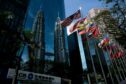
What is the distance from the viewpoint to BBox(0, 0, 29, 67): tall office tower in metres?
28.6

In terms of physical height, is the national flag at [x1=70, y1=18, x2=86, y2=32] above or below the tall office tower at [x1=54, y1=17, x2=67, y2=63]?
below

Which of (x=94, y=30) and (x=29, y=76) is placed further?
(x=29, y=76)

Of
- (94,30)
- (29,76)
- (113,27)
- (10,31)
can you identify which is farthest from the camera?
(10,31)

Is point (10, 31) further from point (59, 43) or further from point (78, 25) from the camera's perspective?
point (59, 43)

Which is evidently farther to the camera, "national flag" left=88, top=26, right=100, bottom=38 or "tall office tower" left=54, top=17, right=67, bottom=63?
"tall office tower" left=54, top=17, right=67, bottom=63

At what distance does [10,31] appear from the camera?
1259 inches

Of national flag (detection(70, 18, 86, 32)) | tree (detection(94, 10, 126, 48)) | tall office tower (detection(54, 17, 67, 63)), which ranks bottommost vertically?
tree (detection(94, 10, 126, 48))

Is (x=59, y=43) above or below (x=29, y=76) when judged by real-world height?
above

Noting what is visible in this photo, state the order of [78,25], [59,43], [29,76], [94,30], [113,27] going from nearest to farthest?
[113,27] → [78,25] → [94,30] → [29,76] → [59,43]

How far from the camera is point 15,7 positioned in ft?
167

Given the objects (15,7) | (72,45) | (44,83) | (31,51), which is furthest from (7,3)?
(72,45)

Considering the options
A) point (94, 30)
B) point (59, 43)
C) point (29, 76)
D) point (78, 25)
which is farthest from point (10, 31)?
point (59, 43)

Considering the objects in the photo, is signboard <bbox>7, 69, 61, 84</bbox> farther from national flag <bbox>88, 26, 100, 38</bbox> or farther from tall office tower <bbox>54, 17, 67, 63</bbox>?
tall office tower <bbox>54, 17, 67, 63</bbox>

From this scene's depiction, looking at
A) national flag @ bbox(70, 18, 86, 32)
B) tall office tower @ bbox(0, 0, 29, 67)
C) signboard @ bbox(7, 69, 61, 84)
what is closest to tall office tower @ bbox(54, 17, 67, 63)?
tall office tower @ bbox(0, 0, 29, 67)
